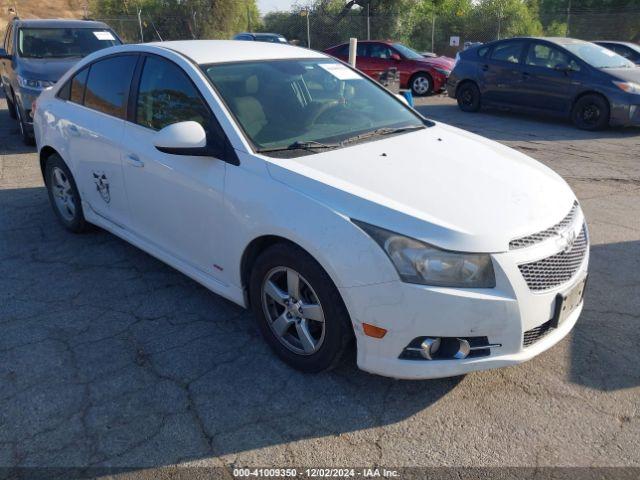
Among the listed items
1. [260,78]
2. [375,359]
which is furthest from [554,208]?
[260,78]

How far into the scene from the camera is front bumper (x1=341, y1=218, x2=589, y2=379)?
2629 millimetres

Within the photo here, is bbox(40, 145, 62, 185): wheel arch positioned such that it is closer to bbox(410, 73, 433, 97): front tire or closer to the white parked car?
the white parked car

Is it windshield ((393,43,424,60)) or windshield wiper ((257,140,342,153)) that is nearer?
windshield wiper ((257,140,342,153))

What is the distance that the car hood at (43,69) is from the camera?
335 inches

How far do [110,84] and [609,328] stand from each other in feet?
13.1

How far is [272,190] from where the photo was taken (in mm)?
3047

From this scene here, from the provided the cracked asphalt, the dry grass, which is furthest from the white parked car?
the dry grass

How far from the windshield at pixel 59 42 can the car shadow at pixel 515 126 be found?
22.1 ft

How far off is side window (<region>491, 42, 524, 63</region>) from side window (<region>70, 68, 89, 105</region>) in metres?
9.18

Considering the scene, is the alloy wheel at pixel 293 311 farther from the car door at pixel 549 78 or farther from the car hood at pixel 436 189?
the car door at pixel 549 78

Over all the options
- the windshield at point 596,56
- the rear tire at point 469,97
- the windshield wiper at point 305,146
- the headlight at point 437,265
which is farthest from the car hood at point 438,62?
the headlight at point 437,265

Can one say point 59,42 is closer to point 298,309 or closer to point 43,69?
point 43,69

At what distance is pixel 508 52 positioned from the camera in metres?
11.8

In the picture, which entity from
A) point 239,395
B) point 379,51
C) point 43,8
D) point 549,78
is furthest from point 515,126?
point 43,8
